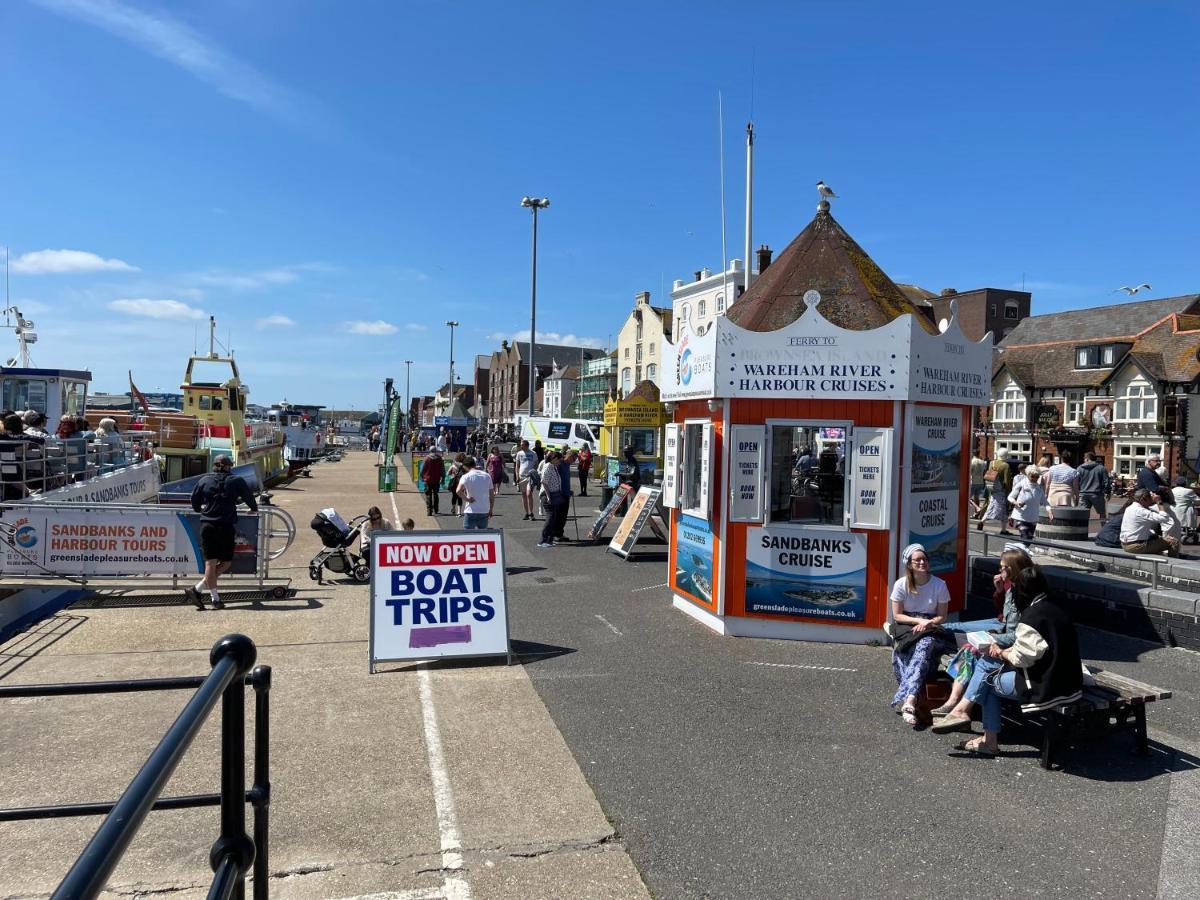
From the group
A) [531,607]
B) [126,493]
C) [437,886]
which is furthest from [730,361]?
[126,493]

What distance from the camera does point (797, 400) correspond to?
892 centimetres

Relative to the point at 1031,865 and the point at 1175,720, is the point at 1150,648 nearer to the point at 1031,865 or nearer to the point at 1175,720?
the point at 1175,720

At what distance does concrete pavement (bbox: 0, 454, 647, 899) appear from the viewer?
416 centimetres

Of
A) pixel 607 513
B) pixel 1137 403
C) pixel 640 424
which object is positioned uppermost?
pixel 1137 403

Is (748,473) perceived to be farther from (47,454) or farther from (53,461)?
(53,461)

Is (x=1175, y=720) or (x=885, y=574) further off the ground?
(x=885, y=574)

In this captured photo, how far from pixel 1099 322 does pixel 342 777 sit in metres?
50.2

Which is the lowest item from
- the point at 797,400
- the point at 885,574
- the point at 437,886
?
the point at 437,886

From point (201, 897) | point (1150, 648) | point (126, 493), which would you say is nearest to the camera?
point (201, 897)

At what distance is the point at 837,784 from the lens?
529 cm

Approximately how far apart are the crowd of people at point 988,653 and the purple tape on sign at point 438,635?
3.81 m

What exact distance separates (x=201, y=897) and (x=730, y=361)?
679cm

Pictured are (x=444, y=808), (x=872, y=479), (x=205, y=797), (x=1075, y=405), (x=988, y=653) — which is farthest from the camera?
(x=1075, y=405)

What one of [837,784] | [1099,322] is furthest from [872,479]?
[1099,322]
